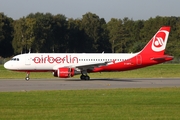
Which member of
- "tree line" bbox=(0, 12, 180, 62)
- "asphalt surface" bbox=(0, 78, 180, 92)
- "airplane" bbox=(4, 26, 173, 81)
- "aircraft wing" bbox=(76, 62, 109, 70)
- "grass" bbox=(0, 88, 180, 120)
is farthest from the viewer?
"tree line" bbox=(0, 12, 180, 62)

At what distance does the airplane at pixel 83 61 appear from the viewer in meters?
41.5

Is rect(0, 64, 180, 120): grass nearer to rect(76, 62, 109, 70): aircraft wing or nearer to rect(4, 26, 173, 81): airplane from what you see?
rect(4, 26, 173, 81): airplane

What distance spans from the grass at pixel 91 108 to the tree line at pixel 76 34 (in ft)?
256

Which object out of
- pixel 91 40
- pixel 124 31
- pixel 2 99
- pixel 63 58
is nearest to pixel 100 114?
pixel 2 99

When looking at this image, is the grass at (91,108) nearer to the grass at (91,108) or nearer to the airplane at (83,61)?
the grass at (91,108)

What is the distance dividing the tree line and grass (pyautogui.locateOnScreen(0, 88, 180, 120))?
77920 mm

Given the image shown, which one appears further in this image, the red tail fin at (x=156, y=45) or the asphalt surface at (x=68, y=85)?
the red tail fin at (x=156, y=45)

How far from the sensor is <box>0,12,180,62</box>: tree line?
103750 mm

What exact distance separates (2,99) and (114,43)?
340 feet

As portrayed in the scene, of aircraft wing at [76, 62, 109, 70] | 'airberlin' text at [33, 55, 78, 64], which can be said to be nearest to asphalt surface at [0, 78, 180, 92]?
'airberlin' text at [33, 55, 78, 64]

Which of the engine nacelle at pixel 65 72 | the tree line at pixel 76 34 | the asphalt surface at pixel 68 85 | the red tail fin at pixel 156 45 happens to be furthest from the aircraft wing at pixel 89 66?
the tree line at pixel 76 34

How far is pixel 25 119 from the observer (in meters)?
15.5

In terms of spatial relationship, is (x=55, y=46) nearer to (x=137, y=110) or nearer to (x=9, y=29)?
(x=9, y=29)

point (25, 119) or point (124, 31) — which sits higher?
point (124, 31)
